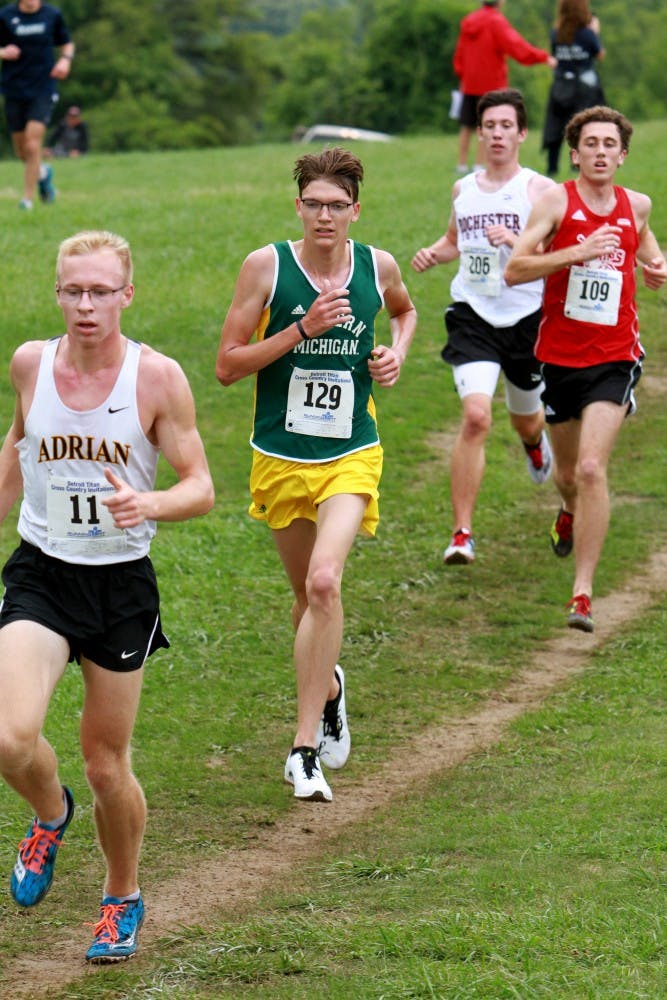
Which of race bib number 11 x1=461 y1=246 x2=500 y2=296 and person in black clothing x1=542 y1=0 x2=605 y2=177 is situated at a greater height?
race bib number 11 x1=461 y1=246 x2=500 y2=296

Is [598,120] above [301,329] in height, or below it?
above

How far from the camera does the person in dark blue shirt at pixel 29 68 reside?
17047 millimetres

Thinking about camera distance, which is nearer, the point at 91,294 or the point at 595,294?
the point at 91,294

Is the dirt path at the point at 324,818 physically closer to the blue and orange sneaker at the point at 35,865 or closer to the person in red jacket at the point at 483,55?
the blue and orange sneaker at the point at 35,865

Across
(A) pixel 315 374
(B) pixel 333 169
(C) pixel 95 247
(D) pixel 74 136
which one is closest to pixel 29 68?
(B) pixel 333 169

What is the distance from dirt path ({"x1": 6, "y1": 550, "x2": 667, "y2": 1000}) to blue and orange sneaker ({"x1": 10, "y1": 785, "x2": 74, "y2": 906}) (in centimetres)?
22

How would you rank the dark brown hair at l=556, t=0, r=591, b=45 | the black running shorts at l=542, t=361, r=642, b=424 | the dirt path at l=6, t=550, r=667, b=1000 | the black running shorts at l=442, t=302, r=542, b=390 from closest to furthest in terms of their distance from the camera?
the dirt path at l=6, t=550, r=667, b=1000 → the black running shorts at l=542, t=361, r=642, b=424 → the black running shorts at l=442, t=302, r=542, b=390 → the dark brown hair at l=556, t=0, r=591, b=45

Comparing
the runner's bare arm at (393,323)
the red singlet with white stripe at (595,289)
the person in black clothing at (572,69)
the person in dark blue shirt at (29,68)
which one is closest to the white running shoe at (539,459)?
the red singlet with white stripe at (595,289)

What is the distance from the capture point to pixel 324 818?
669cm

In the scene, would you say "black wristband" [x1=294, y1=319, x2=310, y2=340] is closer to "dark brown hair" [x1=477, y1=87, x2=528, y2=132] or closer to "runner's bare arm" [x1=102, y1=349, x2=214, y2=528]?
"runner's bare arm" [x1=102, y1=349, x2=214, y2=528]

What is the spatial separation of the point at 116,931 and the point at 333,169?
10.2 ft

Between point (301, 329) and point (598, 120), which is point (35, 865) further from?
point (598, 120)

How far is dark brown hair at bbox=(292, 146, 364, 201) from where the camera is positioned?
657 centimetres

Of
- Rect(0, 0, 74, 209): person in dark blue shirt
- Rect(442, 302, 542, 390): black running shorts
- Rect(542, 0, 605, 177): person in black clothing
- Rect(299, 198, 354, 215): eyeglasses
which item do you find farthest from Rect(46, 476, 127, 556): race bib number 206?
Rect(542, 0, 605, 177): person in black clothing
